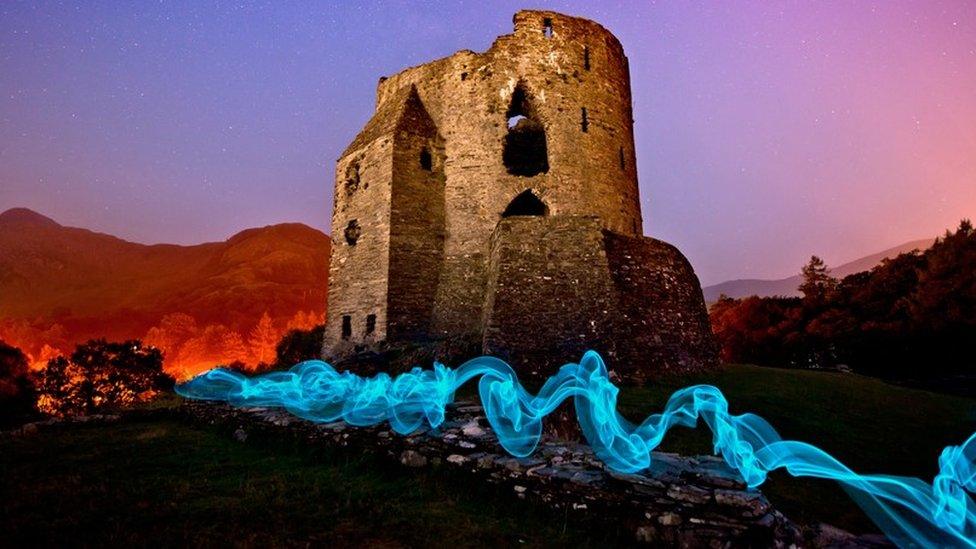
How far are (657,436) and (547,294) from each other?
28.9 feet

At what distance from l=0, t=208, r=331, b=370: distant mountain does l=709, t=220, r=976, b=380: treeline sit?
65.5 meters

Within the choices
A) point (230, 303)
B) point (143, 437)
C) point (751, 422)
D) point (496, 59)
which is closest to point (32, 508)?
point (143, 437)

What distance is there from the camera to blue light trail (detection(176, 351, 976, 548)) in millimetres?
4016

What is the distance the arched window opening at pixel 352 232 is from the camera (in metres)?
22.4

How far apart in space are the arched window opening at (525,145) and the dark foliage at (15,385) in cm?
2272

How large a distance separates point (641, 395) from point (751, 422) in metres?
6.38

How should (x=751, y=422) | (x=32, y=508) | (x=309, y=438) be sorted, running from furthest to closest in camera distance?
(x=309, y=438), (x=751, y=422), (x=32, y=508)


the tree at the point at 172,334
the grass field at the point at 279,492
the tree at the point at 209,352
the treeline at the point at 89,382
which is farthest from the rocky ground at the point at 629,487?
the tree at the point at 172,334

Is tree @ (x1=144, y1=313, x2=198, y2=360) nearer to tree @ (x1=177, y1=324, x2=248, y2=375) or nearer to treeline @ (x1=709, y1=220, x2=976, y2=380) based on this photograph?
tree @ (x1=177, y1=324, x2=248, y2=375)

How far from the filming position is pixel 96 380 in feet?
67.8

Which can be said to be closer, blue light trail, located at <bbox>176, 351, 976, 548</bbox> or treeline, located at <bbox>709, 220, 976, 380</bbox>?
blue light trail, located at <bbox>176, 351, 976, 548</bbox>

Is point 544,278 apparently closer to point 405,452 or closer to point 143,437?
point 405,452

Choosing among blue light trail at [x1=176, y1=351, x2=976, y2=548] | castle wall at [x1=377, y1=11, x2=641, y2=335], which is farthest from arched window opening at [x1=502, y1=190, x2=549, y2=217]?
blue light trail at [x1=176, y1=351, x2=976, y2=548]

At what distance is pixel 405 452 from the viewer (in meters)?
6.57
